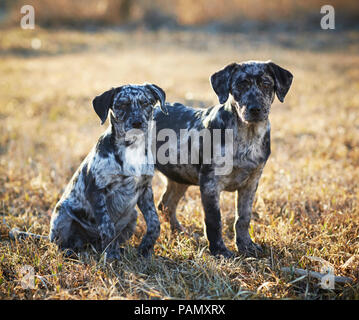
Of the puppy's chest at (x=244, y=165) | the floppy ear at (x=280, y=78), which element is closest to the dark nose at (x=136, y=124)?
the puppy's chest at (x=244, y=165)

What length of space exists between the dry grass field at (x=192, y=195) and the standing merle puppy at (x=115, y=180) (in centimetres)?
22

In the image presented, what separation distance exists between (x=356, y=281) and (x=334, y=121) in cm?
593

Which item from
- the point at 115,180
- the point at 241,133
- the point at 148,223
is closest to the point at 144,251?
the point at 148,223

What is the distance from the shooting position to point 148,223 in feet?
13.4

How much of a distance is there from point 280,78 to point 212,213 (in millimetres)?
1464

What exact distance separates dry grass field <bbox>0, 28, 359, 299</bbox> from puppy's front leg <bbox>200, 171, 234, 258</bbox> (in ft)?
0.72

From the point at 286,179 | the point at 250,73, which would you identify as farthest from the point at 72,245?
the point at 286,179

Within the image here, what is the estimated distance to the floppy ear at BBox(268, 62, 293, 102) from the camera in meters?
3.94

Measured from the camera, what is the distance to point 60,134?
340 inches

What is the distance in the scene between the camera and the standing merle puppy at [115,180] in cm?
391

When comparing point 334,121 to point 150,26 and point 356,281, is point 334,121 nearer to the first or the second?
point 356,281

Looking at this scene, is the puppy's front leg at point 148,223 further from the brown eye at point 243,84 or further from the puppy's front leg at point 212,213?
the brown eye at point 243,84

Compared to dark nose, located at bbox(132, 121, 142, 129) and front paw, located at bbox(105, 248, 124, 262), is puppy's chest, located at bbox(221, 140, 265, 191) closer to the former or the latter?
dark nose, located at bbox(132, 121, 142, 129)

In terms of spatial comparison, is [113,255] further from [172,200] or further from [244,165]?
[244,165]
